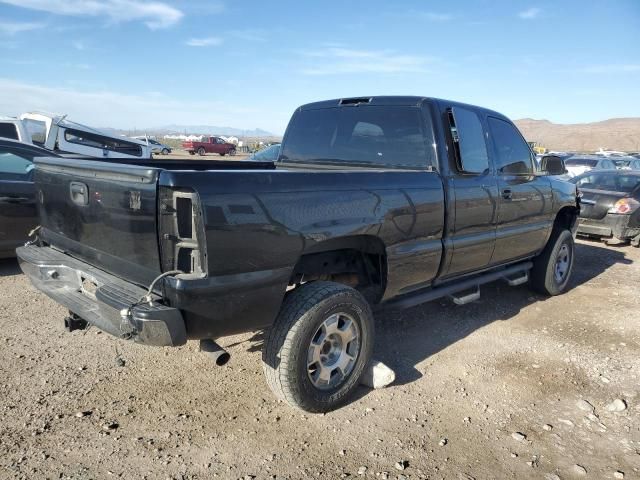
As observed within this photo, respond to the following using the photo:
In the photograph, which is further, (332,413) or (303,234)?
(332,413)

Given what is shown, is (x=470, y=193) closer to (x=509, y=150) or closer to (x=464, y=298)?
(x=464, y=298)

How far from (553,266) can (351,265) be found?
321 cm

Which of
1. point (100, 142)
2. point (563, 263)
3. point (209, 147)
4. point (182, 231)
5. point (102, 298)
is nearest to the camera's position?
point (182, 231)

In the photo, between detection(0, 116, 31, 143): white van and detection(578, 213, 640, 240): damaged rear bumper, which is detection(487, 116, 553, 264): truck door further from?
detection(0, 116, 31, 143): white van

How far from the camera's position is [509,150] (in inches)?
184

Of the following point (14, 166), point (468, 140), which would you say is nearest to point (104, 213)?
point (468, 140)

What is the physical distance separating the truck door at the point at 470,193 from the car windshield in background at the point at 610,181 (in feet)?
21.7

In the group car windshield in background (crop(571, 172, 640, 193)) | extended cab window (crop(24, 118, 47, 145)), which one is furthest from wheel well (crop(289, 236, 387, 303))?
extended cab window (crop(24, 118, 47, 145))

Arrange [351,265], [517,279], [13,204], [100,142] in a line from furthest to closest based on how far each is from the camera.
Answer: [100,142] → [13,204] → [517,279] → [351,265]

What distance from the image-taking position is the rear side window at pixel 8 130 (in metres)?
9.89

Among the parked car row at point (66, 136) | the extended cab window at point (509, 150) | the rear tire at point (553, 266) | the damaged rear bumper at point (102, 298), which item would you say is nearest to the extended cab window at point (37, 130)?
the parked car row at point (66, 136)

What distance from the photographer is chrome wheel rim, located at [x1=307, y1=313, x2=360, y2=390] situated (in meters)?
3.04

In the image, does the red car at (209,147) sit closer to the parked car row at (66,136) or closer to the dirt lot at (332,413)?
the parked car row at (66,136)

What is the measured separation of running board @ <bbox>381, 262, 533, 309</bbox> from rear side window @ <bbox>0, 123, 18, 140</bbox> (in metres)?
9.73
